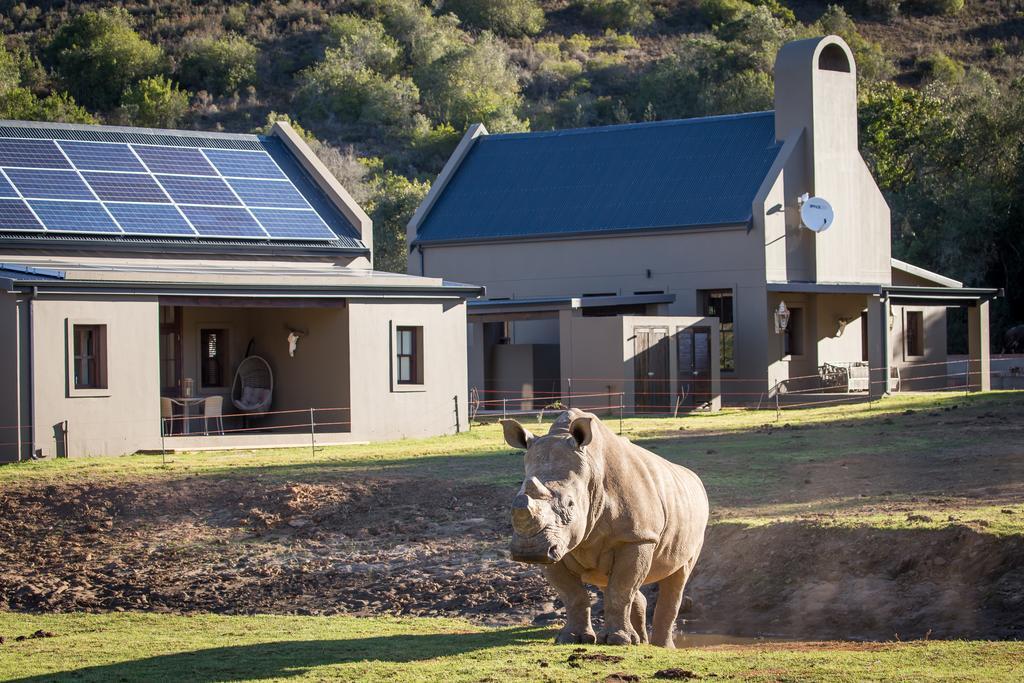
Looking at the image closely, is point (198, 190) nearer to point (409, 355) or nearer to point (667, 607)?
point (409, 355)

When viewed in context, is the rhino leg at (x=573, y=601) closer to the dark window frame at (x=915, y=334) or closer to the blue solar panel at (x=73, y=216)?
the blue solar panel at (x=73, y=216)

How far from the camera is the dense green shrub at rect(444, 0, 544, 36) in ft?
371

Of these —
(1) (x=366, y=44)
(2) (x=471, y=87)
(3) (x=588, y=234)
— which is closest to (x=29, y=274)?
(3) (x=588, y=234)

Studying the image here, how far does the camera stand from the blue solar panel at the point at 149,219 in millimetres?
31672

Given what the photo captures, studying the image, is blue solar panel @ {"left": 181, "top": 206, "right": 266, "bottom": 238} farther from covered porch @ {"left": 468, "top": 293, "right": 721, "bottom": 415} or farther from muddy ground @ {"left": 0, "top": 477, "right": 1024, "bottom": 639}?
muddy ground @ {"left": 0, "top": 477, "right": 1024, "bottom": 639}

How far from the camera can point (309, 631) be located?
14.9 metres

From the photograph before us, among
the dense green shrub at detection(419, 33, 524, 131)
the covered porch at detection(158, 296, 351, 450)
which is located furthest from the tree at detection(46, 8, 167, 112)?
the covered porch at detection(158, 296, 351, 450)

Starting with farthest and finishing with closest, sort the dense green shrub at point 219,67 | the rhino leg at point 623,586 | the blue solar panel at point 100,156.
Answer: the dense green shrub at point 219,67 < the blue solar panel at point 100,156 < the rhino leg at point 623,586

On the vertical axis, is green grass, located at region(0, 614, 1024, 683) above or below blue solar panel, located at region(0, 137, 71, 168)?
below

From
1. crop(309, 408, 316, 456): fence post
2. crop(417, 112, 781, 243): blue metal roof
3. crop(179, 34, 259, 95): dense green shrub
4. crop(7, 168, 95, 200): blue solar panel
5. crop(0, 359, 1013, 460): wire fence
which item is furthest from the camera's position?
crop(179, 34, 259, 95): dense green shrub

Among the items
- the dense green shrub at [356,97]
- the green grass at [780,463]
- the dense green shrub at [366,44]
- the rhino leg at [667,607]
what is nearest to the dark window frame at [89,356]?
the green grass at [780,463]

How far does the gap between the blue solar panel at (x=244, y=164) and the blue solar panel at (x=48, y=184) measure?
12.1ft

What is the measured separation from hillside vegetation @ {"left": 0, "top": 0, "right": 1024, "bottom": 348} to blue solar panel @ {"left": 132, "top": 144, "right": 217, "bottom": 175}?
92.9 ft

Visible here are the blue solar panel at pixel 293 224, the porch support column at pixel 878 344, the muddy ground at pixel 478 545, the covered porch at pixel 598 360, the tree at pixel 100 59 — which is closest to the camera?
the muddy ground at pixel 478 545
